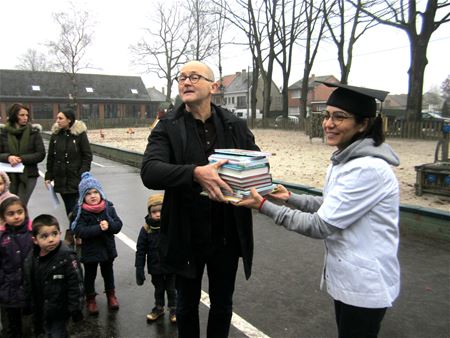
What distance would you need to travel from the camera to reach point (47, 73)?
5681 centimetres

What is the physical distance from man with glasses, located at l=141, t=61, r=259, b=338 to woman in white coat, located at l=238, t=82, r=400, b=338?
0.51 m

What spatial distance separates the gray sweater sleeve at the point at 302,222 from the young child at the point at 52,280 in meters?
1.93

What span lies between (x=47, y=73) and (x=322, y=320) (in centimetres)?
6168

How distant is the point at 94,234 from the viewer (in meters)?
3.76

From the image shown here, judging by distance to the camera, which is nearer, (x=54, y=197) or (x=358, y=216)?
(x=358, y=216)

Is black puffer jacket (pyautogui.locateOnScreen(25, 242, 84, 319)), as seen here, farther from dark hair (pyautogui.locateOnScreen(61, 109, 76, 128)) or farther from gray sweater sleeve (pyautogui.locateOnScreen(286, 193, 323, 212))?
dark hair (pyautogui.locateOnScreen(61, 109, 76, 128))

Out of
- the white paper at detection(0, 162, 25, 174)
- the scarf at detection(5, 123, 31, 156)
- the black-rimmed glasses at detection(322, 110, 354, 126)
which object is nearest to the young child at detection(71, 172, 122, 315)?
the white paper at detection(0, 162, 25, 174)

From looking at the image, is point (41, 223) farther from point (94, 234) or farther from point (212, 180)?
point (212, 180)

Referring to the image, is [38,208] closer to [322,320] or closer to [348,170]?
[322,320]

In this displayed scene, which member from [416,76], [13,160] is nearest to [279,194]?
[13,160]

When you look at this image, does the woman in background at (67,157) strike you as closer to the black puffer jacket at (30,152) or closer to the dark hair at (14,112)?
the black puffer jacket at (30,152)

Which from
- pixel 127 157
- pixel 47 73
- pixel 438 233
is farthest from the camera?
pixel 47 73

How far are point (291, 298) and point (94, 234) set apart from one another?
2105mm

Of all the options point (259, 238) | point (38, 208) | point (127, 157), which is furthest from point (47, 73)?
point (259, 238)
